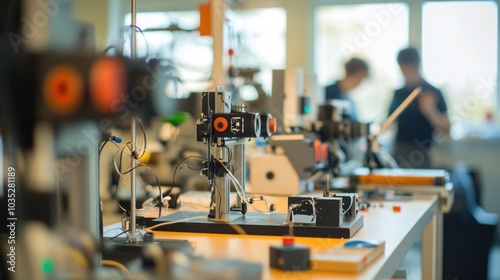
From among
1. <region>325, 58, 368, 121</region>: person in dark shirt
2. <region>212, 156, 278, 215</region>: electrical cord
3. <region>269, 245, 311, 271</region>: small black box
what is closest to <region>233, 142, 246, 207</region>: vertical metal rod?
<region>212, 156, 278, 215</region>: electrical cord

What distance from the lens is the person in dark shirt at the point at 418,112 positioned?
5105 millimetres

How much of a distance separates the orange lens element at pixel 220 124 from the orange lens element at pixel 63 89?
1618 millimetres

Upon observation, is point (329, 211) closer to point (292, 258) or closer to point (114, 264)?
point (292, 258)

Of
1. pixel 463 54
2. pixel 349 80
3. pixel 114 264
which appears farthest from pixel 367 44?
pixel 114 264

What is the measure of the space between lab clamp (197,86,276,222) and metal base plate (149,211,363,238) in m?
0.05

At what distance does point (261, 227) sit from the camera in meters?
2.28

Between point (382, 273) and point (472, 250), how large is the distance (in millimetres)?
Result: 2702

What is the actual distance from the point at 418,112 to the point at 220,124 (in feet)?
10.9

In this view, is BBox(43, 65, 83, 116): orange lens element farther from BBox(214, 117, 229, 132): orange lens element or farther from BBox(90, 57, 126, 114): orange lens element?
BBox(214, 117, 229, 132): orange lens element

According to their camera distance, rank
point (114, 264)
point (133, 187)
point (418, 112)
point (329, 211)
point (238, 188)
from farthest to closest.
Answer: point (418, 112)
point (238, 188)
point (329, 211)
point (133, 187)
point (114, 264)

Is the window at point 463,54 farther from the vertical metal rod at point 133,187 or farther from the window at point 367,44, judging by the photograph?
the vertical metal rod at point 133,187

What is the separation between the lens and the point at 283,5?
709 centimetres

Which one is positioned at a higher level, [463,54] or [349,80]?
[463,54]

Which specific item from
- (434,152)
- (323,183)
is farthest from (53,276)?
(434,152)
